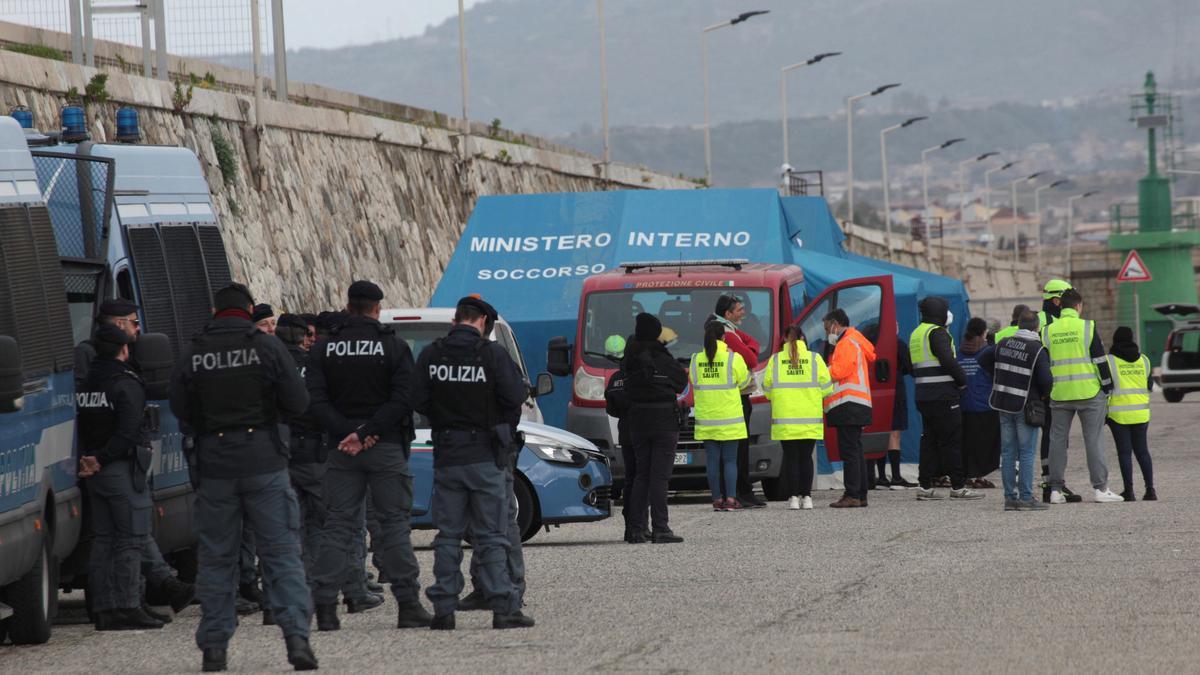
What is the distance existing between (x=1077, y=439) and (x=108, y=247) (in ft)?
70.3

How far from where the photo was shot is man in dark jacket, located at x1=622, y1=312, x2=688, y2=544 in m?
15.1

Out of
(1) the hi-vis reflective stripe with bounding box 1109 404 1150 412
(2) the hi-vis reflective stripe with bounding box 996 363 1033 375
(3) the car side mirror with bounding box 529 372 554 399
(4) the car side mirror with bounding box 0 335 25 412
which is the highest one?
(4) the car side mirror with bounding box 0 335 25 412

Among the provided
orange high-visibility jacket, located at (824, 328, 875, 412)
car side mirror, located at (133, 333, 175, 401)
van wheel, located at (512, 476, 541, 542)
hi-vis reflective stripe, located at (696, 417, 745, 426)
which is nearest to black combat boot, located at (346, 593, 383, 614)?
car side mirror, located at (133, 333, 175, 401)

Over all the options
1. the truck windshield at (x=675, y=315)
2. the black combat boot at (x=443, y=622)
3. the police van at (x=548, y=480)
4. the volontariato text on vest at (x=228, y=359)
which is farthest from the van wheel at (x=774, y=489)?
the volontariato text on vest at (x=228, y=359)

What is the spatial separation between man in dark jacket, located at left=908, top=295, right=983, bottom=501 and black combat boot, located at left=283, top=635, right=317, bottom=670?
432 inches

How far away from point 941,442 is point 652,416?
493 cm

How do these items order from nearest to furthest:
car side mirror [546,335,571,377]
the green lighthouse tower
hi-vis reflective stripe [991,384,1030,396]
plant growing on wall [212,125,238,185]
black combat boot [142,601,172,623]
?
black combat boot [142,601,172,623]
hi-vis reflective stripe [991,384,1030,396]
car side mirror [546,335,571,377]
plant growing on wall [212,125,238,185]
the green lighthouse tower

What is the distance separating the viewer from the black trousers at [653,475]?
1509 centimetres

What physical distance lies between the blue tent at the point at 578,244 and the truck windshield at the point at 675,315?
1.47 m

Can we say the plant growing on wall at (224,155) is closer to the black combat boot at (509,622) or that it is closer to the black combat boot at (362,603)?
the black combat boot at (362,603)

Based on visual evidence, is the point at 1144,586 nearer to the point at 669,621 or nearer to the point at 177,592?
the point at 669,621

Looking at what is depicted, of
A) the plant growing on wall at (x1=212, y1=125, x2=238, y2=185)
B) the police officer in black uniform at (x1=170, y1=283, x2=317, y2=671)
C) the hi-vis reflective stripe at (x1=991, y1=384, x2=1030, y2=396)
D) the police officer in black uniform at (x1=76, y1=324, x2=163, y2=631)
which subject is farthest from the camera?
the plant growing on wall at (x1=212, y1=125, x2=238, y2=185)

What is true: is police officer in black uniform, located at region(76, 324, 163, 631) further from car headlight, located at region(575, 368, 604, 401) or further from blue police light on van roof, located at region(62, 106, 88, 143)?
car headlight, located at region(575, 368, 604, 401)

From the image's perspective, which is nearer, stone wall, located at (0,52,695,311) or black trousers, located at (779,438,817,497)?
black trousers, located at (779,438,817,497)
